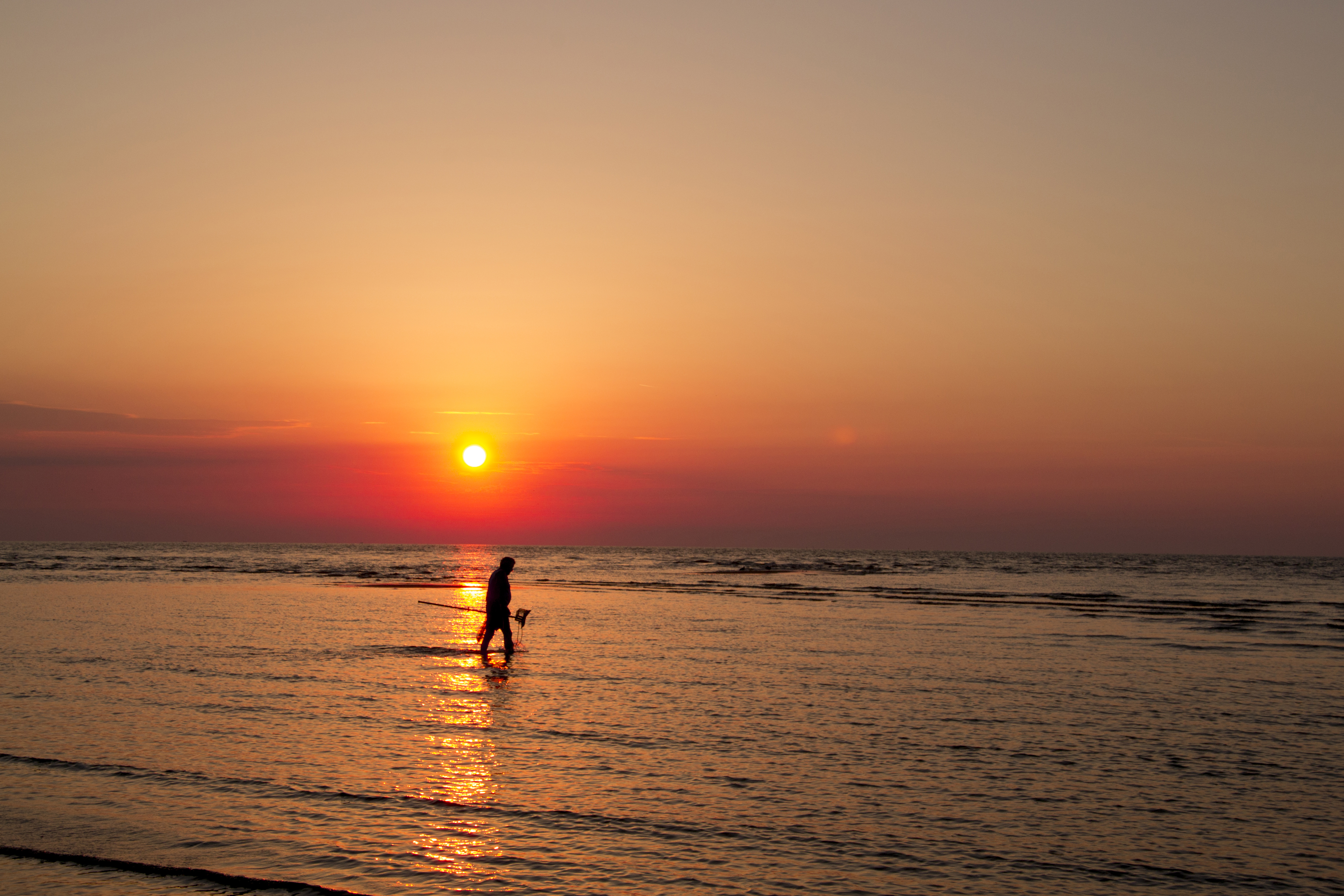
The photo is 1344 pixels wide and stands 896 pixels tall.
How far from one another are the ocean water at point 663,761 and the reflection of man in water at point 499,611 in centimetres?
67

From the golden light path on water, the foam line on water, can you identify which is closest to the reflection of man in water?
the golden light path on water

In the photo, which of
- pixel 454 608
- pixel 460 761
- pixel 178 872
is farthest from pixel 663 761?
pixel 454 608

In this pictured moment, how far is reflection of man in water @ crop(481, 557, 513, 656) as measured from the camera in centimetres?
1984

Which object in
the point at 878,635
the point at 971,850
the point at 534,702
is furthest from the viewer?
the point at 878,635

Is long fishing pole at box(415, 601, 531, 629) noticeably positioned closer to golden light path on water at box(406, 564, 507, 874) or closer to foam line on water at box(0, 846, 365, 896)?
golden light path on water at box(406, 564, 507, 874)

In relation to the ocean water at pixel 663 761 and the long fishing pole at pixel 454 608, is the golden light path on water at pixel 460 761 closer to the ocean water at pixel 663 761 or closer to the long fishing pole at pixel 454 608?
the ocean water at pixel 663 761

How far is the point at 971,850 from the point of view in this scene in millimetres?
7852

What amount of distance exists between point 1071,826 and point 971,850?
1.27 metres

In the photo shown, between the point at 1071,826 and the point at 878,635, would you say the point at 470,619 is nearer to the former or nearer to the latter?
the point at 878,635

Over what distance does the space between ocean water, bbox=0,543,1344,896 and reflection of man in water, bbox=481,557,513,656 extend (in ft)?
2.18

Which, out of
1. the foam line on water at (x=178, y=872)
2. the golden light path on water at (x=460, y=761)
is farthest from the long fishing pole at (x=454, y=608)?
the foam line on water at (x=178, y=872)

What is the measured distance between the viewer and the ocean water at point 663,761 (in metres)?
7.36

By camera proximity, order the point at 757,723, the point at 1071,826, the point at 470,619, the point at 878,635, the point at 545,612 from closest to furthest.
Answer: the point at 1071,826 → the point at 757,723 → the point at 878,635 → the point at 470,619 → the point at 545,612

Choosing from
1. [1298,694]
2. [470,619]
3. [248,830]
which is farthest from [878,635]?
[248,830]
